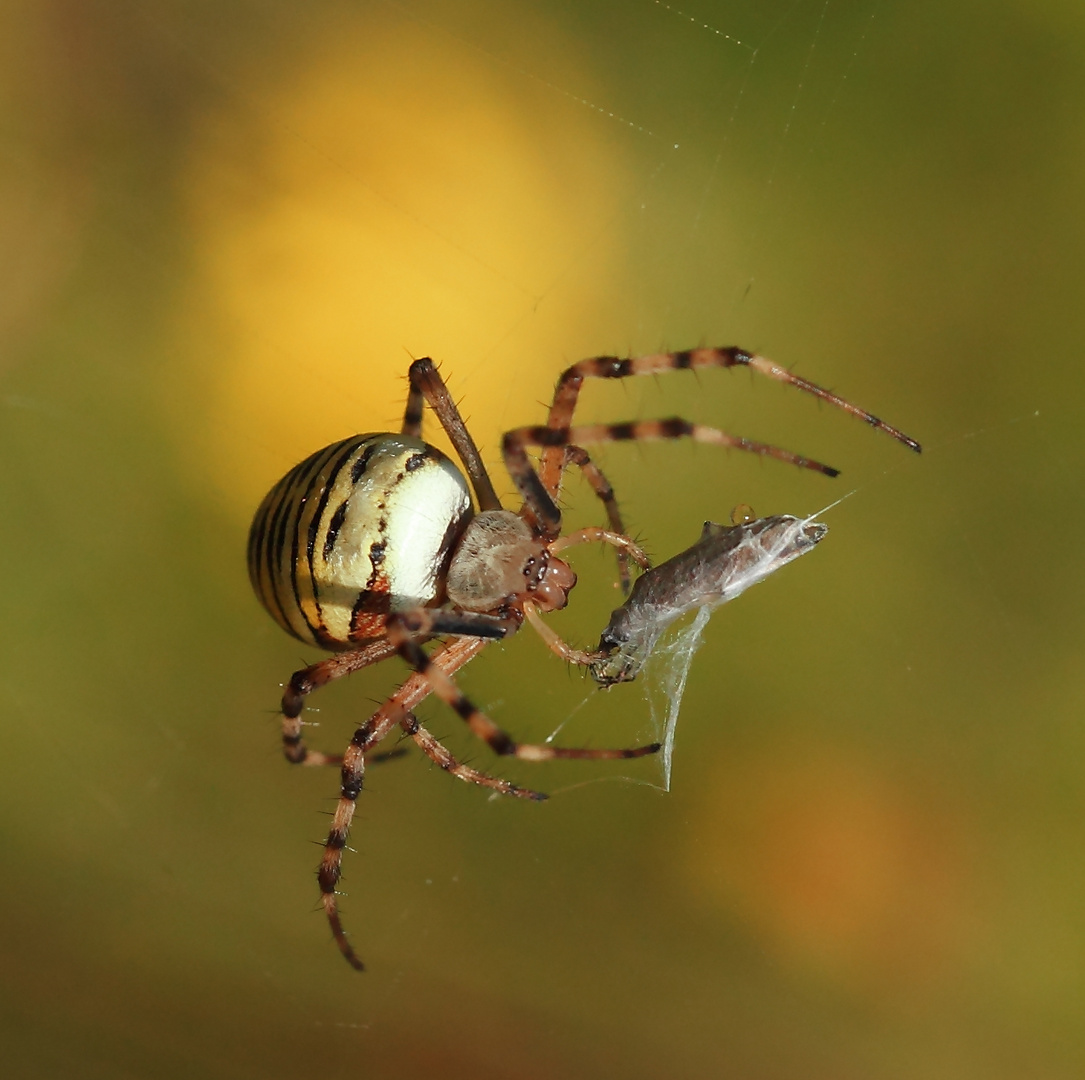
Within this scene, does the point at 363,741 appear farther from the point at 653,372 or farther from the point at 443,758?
the point at 653,372

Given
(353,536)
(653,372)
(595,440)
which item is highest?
(653,372)

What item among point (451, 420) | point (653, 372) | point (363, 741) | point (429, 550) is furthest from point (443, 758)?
point (653, 372)

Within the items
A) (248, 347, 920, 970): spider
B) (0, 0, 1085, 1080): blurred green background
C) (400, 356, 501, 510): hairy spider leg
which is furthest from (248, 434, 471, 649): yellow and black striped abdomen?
(0, 0, 1085, 1080): blurred green background

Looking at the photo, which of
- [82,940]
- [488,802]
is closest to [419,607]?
[488,802]

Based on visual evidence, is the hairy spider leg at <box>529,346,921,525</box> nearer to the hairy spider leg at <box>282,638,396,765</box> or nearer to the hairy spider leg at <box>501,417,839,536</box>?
the hairy spider leg at <box>501,417,839,536</box>

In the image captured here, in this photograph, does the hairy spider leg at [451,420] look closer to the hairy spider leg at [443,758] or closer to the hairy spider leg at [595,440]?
the hairy spider leg at [595,440]

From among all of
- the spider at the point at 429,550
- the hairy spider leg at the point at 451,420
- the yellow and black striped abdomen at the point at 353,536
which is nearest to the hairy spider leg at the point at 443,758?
the spider at the point at 429,550

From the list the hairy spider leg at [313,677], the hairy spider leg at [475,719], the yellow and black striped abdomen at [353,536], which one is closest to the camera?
the hairy spider leg at [475,719]
